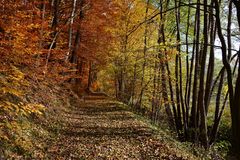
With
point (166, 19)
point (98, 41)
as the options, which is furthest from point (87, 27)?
point (166, 19)

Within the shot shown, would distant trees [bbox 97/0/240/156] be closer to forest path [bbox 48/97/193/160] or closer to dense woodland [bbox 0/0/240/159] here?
dense woodland [bbox 0/0/240/159]

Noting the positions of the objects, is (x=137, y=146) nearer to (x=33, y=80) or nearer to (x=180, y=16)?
(x=33, y=80)

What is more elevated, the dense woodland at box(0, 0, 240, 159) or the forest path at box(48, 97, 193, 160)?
the dense woodland at box(0, 0, 240, 159)

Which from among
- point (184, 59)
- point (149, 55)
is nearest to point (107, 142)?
point (149, 55)

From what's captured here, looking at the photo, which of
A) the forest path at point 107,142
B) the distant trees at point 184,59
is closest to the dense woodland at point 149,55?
the distant trees at point 184,59

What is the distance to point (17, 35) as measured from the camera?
12.0 meters

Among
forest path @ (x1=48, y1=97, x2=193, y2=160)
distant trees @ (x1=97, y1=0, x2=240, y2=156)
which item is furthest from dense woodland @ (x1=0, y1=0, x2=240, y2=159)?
forest path @ (x1=48, y1=97, x2=193, y2=160)

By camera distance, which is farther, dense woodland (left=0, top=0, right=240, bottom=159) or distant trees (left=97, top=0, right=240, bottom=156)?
distant trees (left=97, top=0, right=240, bottom=156)

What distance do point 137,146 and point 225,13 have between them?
29.0ft

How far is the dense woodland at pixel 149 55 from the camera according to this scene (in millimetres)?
→ 9308

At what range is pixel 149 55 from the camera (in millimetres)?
20500

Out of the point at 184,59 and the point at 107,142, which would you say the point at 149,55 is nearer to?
the point at 184,59

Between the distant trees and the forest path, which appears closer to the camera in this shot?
the forest path

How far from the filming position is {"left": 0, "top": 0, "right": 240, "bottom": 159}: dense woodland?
9308mm
